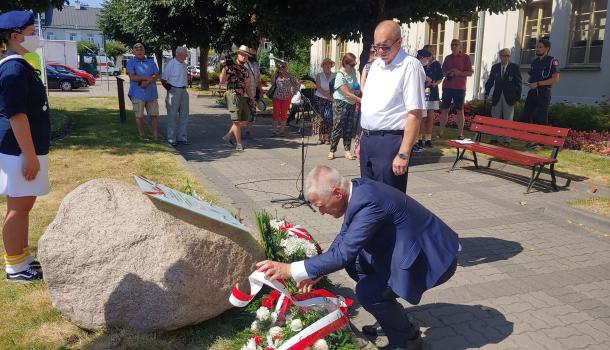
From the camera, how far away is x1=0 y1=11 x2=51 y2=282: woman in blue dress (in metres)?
3.72

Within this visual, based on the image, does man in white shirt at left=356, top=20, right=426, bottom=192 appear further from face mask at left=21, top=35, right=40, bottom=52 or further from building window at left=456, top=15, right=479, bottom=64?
building window at left=456, top=15, right=479, bottom=64

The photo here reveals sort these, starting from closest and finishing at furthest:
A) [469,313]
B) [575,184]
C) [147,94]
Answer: [469,313], [575,184], [147,94]

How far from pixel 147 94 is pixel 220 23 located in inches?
399

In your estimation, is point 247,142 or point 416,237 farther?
point 247,142

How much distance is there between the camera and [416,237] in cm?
306

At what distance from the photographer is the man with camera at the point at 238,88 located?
998 centimetres

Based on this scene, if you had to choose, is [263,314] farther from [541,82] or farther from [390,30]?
[541,82]

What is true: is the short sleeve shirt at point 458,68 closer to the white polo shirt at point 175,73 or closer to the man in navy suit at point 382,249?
the white polo shirt at point 175,73

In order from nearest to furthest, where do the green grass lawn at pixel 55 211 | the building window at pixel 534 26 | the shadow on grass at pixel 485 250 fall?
the green grass lawn at pixel 55 211 < the shadow on grass at pixel 485 250 < the building window at pixel 534 26

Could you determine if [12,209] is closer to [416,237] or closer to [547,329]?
[416,237]

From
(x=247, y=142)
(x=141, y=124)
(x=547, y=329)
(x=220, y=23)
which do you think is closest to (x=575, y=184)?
(x=547, y=329)

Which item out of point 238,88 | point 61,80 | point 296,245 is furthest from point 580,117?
point 61,80

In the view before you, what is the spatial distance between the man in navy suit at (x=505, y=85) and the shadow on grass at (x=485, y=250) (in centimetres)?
593

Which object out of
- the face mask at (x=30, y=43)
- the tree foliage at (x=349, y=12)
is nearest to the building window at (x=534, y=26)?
the tree foliage at (x=349, y=12)
